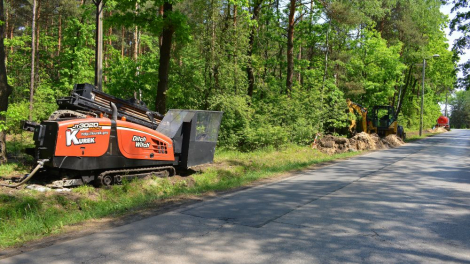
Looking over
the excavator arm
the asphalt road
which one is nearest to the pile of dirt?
the excavator arm

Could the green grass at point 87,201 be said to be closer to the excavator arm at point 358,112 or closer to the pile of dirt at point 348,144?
the pile of dirt at point 348,144

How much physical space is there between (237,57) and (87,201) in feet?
42.0

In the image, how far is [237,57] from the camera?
19141 mm

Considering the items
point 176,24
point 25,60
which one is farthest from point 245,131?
point 25,60

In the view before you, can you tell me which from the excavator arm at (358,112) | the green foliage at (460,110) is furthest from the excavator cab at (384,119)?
the green foliage at (460,110)

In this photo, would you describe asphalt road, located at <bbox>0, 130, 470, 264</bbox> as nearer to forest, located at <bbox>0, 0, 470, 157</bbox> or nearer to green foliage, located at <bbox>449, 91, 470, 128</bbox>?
forest, located at <bbox>0, 0, 470, 157</bbox>

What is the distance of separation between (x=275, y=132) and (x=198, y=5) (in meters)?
7.59

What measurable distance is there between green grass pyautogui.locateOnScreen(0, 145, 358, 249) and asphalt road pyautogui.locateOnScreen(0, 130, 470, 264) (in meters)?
1.06

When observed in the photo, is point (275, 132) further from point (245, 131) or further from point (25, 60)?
point (25, 60)

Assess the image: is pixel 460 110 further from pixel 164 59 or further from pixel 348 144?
pixel 164 59

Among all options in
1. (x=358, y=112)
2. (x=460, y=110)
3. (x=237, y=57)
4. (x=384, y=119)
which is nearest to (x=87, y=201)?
(x=237, y=57)

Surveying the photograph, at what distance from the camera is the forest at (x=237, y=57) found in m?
18.3

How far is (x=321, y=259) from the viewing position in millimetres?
4594

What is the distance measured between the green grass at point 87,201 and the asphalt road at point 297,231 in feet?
3.48
